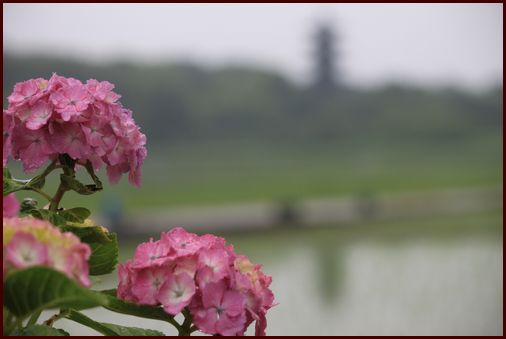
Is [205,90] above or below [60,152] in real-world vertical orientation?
above

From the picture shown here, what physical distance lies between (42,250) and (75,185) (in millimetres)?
192

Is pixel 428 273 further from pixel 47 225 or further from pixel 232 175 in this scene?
pixel 232 175

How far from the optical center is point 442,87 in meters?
32.5

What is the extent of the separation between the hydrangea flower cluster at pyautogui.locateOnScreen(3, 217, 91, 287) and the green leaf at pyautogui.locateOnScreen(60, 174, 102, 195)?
17 centimetres

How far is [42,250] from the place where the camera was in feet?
1.89

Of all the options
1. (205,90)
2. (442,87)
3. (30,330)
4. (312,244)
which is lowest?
(30,330)

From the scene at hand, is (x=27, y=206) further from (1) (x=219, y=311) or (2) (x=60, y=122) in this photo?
(1) (x=219, y=311)

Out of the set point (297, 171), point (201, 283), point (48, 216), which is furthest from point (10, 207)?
point (297, 171)

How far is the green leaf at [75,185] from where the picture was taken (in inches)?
29.9

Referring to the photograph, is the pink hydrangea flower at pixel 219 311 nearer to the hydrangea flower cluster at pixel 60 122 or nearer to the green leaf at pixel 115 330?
the green leaf at pixel 115 330

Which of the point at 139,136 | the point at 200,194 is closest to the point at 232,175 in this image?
the point at 200,194

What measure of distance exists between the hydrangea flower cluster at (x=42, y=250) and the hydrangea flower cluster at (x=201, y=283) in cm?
10

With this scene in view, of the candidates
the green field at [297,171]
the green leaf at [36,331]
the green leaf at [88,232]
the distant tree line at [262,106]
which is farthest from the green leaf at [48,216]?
the distant tree line at [262,106]

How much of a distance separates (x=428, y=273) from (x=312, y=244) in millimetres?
2078
